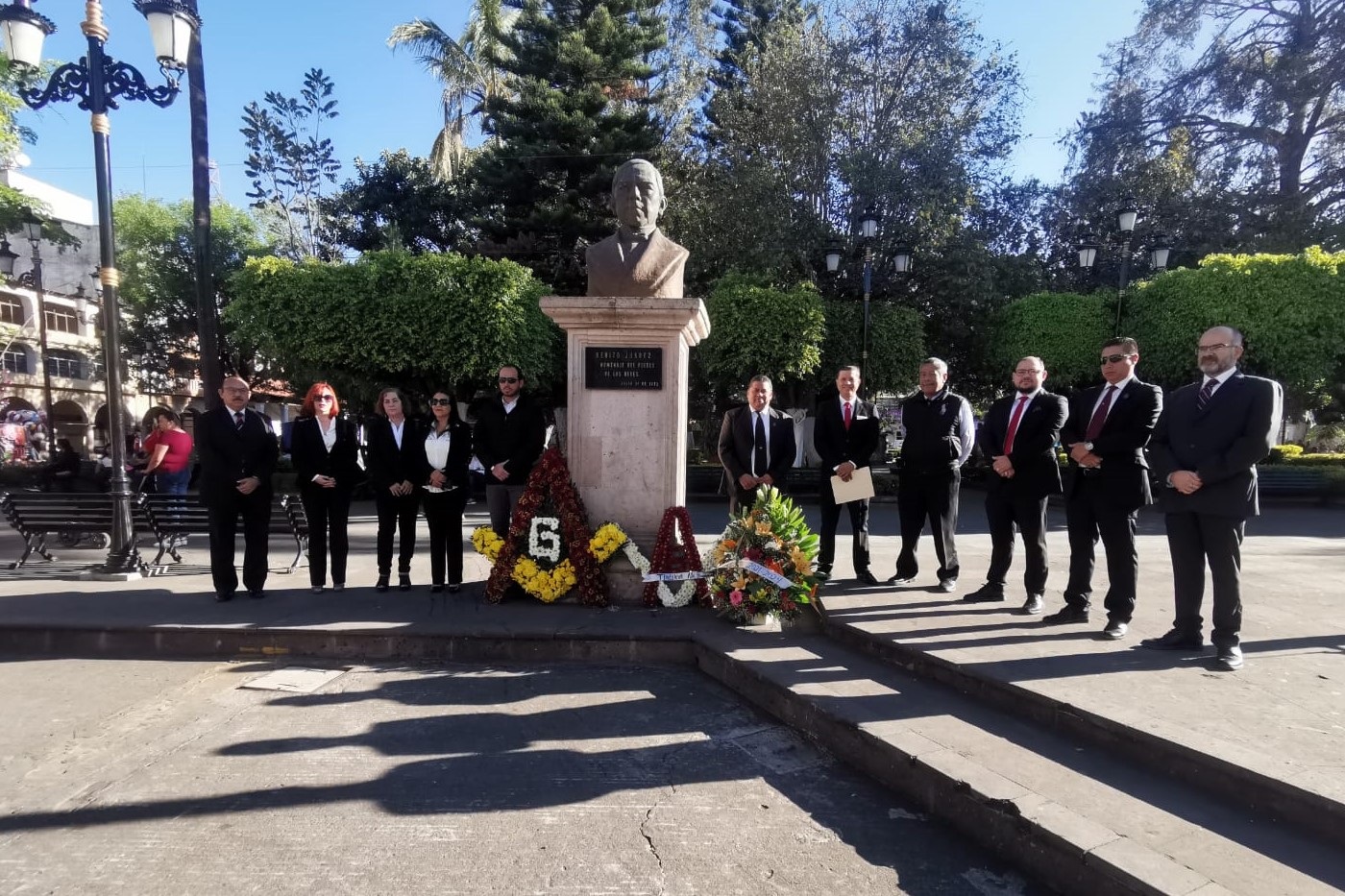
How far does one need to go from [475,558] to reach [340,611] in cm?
276

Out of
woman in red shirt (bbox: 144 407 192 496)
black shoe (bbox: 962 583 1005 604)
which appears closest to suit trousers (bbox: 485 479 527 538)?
black shoe (bbox: 962 583 1005 604)

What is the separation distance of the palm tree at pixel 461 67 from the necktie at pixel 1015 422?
2270 centimetres

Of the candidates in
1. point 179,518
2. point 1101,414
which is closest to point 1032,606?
point 1101,414

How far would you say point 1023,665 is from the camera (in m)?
3.96

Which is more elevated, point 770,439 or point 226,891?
point 770,439

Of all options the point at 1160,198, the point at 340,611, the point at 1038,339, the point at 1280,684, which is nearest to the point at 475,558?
the point at 340,611

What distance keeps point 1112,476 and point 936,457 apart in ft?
4.29

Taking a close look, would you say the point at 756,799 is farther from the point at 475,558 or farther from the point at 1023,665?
the point at 475,558

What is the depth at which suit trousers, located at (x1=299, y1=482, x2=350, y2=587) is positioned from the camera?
6.13m

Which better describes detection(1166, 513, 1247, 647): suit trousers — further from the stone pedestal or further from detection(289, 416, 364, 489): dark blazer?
detection(289, 416, 364, 489): dark blazer

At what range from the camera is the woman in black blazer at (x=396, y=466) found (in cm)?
606

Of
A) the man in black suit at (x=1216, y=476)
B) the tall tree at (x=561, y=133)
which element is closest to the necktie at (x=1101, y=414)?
the man in black suit at (x=1216, y=476)

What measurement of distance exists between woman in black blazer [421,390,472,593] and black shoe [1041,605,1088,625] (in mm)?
4658

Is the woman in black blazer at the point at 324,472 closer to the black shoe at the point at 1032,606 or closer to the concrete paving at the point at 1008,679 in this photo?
the concrete paving at the point at 1008,679
